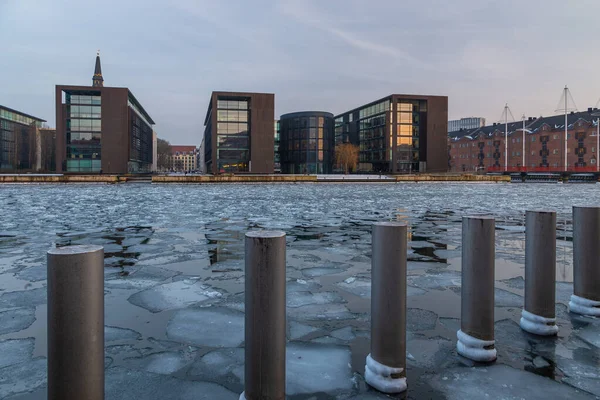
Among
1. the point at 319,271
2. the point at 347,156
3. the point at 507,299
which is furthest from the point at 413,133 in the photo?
the point at 507,299

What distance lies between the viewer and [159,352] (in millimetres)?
3121

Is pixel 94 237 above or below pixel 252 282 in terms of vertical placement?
below

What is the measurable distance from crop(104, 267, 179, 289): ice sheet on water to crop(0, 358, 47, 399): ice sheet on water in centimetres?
199

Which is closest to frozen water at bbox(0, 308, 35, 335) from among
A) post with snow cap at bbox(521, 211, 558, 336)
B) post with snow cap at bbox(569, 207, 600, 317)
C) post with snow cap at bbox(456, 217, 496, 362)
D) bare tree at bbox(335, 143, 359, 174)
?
post with snow cap at bbox(456, 217, 496, 362)

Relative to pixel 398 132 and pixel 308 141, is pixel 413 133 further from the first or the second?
pixel 308 141

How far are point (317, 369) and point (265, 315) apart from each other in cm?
103

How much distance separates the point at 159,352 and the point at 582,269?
12.1 ft

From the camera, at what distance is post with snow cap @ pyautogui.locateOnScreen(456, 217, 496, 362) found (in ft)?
9.32

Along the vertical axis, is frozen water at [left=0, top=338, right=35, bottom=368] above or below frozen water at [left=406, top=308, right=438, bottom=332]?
below

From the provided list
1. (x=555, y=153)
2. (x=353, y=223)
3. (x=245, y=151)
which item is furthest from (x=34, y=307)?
(x=555, y=153)

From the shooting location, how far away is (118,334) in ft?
11.4

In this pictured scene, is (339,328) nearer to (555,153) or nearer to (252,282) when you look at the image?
(252,282)

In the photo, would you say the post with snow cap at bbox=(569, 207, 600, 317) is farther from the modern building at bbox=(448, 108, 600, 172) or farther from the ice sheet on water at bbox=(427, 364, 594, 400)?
the modern building at bbox=(448, 108, 600, 172)

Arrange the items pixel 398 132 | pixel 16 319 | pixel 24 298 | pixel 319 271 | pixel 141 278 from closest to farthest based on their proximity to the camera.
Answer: pixel 16 319 → pixel 24 298 → pixel 141 278 → pixel 319 271 → pixel 398 132
